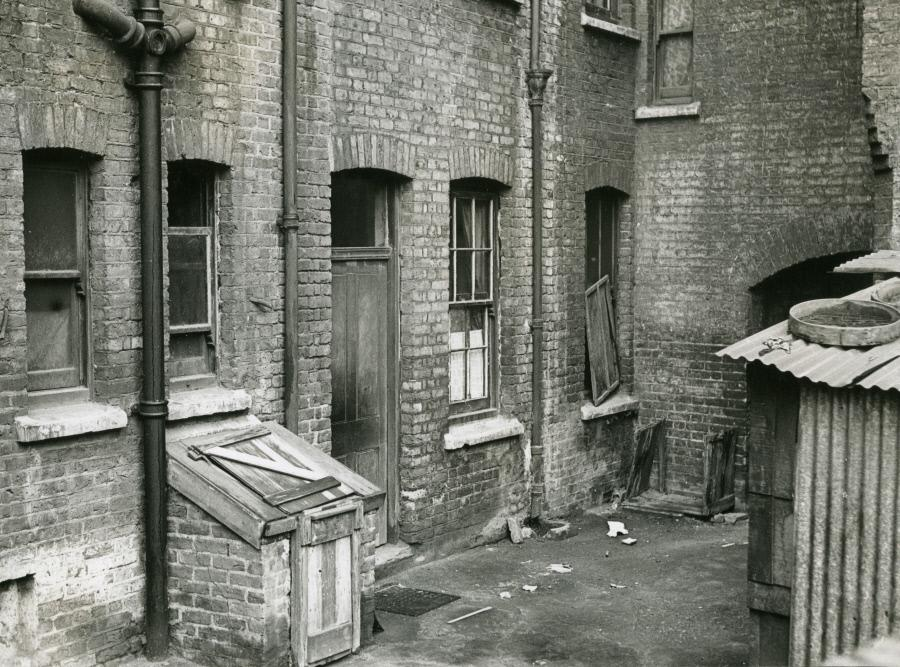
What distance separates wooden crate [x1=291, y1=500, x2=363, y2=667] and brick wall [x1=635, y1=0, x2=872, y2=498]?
5.75 meters

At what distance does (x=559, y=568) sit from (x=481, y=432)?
1400 mm

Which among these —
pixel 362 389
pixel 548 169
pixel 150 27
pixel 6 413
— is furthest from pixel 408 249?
pixel 6 413

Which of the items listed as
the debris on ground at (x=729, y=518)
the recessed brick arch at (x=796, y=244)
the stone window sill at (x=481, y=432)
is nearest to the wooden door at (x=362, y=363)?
the stone window sill at (x=481, y=432)

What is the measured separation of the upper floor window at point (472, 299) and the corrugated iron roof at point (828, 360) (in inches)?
158

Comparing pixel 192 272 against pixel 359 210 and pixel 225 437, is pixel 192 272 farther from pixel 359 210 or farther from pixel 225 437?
pixel 359 210

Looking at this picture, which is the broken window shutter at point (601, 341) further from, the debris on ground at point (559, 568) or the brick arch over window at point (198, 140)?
the brick arch over window at point (198, 140)

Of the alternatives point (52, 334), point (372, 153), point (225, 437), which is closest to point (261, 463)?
point (225, 437)

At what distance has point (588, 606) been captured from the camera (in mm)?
8828

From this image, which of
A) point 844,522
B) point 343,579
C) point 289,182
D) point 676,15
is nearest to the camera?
point 844,522

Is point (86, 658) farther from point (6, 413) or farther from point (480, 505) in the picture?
point (480, 505)

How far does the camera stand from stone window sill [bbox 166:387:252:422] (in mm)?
7570

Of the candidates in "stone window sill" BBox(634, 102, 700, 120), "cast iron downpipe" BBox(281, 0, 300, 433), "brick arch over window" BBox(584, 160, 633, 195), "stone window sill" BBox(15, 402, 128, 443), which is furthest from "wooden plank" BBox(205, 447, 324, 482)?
"stone window sill" BBox(634, 102, 700, 120)

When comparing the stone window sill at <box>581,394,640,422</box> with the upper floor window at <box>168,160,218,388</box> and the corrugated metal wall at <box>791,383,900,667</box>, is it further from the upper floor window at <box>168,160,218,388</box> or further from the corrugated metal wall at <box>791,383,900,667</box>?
the corrugated metal wall at <box>791,383,900,667</box>

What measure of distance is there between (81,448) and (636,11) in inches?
315
